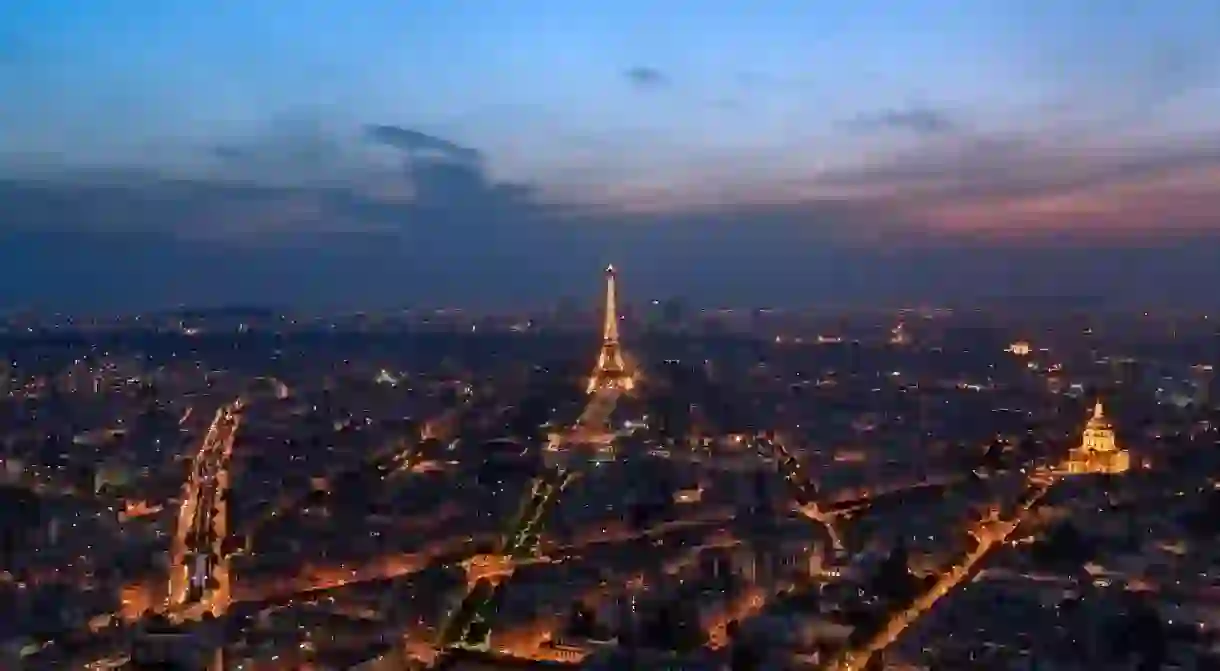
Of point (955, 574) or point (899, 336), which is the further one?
point (899, 336)

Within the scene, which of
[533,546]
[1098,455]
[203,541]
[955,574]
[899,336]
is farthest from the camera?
[899,336]

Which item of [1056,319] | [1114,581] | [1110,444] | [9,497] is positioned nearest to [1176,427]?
[1110,444]

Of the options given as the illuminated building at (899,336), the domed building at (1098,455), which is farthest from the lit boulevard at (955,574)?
the illuminated building at (899,336)

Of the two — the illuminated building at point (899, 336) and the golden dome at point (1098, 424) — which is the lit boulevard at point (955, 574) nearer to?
the golden dome at point (1098, 424)

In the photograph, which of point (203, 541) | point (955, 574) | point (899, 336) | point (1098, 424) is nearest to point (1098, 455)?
point (1098, 424)

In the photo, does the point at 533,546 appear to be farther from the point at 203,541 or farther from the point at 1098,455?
the point at 1098,455

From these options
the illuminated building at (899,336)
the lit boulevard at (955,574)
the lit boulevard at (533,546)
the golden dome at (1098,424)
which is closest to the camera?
the lit boulevard at (955,574)
